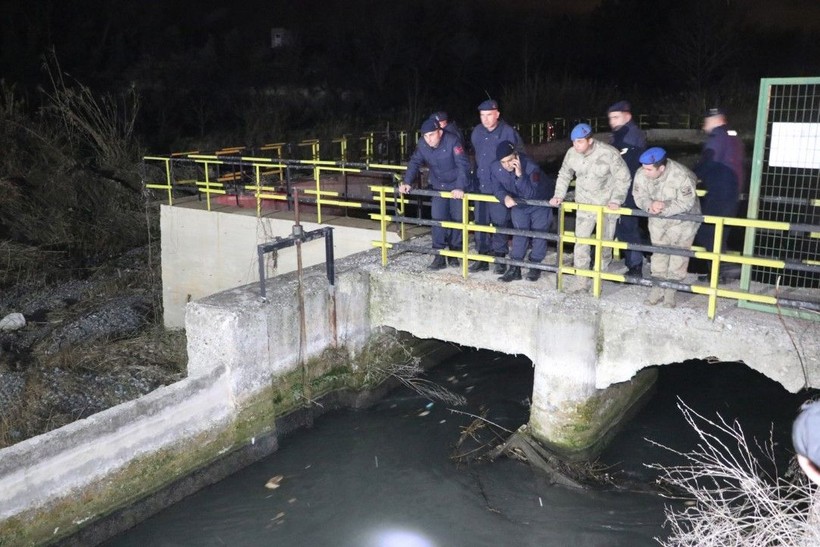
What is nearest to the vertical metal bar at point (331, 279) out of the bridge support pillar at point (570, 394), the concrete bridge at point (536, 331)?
the concrete bridge at point (536, 331)

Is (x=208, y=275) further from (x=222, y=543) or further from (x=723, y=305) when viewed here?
(x=723, y=305)

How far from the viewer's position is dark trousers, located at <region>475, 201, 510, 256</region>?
328 inches

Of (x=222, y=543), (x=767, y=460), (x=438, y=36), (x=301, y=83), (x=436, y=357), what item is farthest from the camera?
(x=438, y=36)

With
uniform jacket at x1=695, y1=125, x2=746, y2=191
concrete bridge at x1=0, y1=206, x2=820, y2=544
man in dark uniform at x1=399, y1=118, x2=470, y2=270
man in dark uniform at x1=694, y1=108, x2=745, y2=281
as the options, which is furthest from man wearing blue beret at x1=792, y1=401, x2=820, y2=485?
man in dark uniform at x1=399, y1=118, x2=470, y2=270

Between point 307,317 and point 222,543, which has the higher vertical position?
point 307,317

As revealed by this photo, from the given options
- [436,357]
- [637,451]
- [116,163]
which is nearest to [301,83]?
[116,163]

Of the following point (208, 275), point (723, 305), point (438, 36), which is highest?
point (438, 36)

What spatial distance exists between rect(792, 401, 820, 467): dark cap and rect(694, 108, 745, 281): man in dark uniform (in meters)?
4.49

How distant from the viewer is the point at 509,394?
31.4ft

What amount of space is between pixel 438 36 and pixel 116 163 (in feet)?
92.5

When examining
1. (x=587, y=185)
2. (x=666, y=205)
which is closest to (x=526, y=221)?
(x=587, y=185)

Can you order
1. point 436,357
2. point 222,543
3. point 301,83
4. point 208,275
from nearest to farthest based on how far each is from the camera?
point 222,543
point 436,357
point 208,275
point 301,83

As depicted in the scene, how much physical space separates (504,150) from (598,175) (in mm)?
945

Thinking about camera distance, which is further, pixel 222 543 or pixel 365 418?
pixel 365 418
